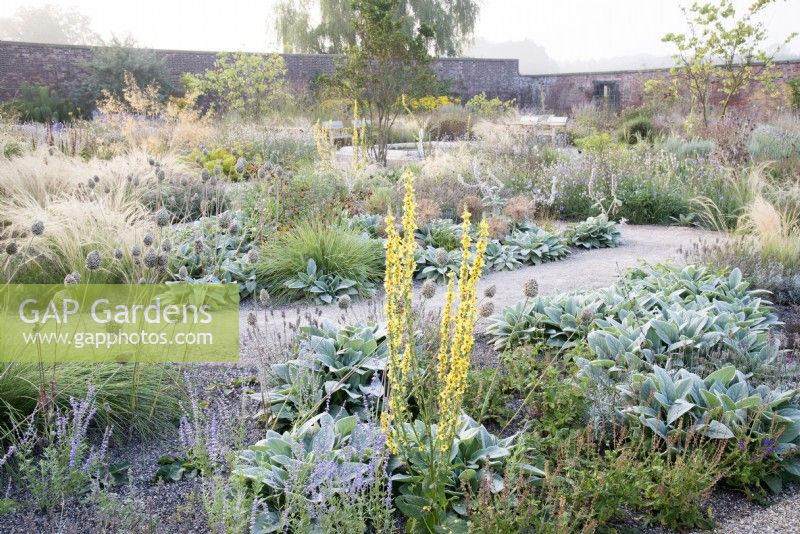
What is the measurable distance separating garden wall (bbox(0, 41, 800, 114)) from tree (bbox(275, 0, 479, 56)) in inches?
93.9

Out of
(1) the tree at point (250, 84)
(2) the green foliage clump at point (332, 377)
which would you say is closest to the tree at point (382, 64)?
(1) the tree at point (250, 84)

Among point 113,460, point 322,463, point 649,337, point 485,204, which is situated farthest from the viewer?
point 485,204

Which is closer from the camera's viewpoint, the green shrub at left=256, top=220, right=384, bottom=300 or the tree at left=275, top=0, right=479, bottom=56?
the green shrub at left=256, top=220, right=384, bottom=300

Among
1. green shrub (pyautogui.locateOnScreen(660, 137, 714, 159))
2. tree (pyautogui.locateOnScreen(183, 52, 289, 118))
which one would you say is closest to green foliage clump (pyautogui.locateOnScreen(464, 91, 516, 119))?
tree (pyautogui.locateOnScreen(183, 52, 289, 118))

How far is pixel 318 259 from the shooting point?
18.7 ft

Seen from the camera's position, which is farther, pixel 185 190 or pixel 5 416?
pixel 185 190

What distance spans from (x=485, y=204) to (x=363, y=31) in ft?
20.4

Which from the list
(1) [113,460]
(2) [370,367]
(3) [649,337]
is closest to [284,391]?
(2) [370,367]

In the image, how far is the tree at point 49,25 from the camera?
6738cm

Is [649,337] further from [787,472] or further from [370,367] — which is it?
[370,367]

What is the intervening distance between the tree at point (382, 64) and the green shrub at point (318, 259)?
6.28 meters

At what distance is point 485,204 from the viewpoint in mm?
7652

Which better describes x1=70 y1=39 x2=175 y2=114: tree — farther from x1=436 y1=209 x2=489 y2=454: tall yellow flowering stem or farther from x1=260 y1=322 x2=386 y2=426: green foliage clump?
x1=436 y1=209 x2=489 y2=454: tall yellow flowering stem

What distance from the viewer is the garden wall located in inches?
870
